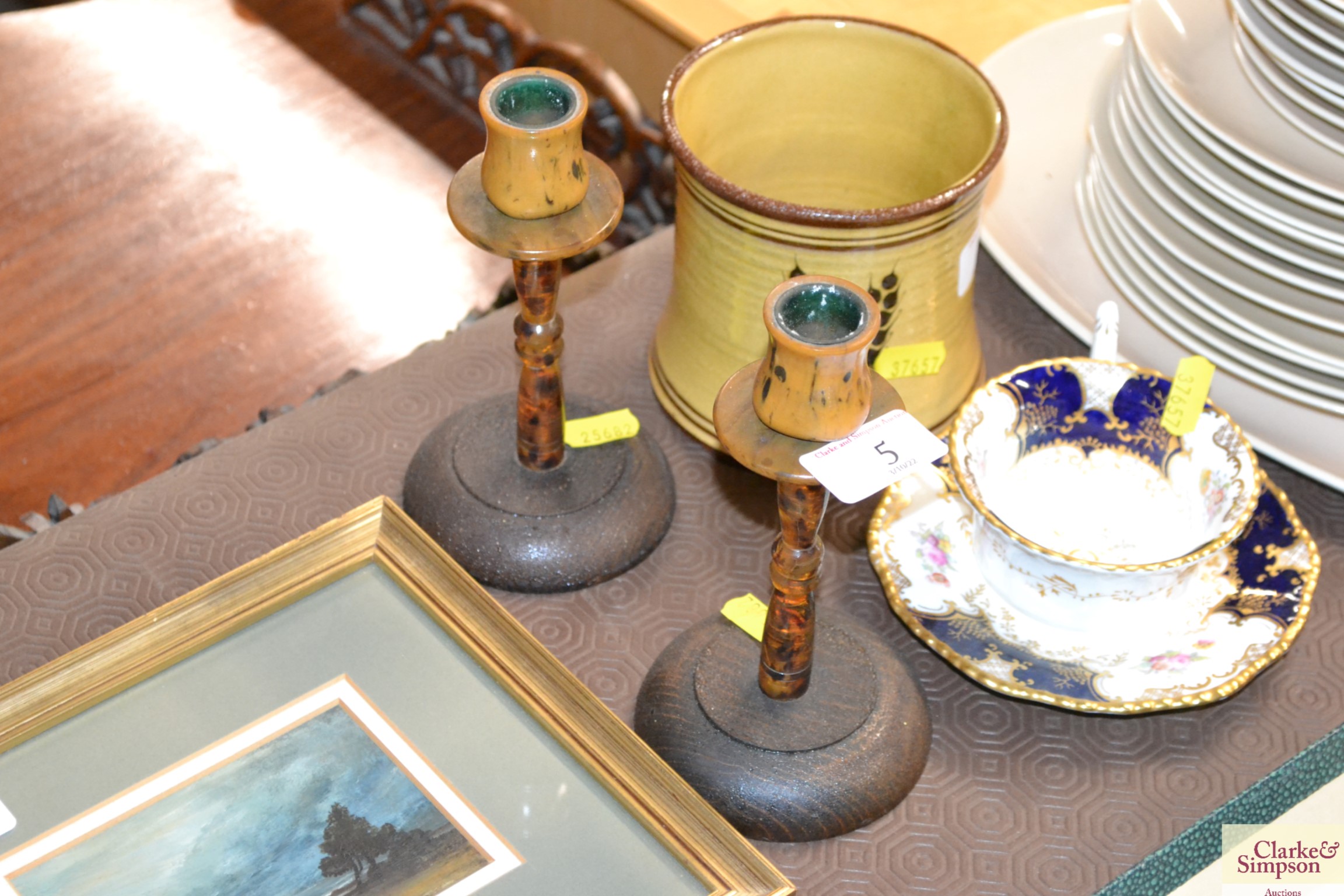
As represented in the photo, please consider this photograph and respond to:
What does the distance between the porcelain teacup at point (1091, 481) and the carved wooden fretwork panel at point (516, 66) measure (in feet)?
1.27

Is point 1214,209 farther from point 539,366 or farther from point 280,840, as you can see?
point 280,840

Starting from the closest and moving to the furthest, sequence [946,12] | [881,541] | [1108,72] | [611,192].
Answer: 1. [611,192]
2. [881,541]
3. [1108,72]
4. [946,12]

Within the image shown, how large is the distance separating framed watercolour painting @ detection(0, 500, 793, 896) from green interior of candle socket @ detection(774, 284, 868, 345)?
0.74 ft

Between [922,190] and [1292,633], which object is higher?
[922,190]

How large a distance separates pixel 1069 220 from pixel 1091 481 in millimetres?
241

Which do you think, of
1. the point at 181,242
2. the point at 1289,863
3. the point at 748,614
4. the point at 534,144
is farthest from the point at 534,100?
the point at 1289,863

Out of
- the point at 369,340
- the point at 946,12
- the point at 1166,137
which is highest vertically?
the point at 1166,137

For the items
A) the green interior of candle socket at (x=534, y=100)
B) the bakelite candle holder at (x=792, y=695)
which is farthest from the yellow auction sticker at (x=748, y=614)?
the green interior of candle socket at (x=534, y=100)

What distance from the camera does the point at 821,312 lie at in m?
0.54

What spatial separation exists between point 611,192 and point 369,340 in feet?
1.24

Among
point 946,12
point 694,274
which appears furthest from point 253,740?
point 946,12

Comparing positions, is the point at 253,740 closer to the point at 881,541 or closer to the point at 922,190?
the point at 881,541

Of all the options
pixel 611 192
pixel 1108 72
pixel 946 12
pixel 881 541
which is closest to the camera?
pixel 611 192

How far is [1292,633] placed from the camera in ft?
2.34
